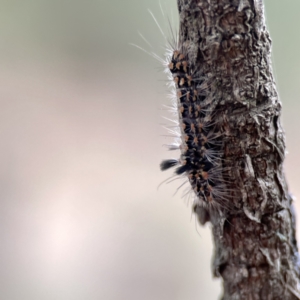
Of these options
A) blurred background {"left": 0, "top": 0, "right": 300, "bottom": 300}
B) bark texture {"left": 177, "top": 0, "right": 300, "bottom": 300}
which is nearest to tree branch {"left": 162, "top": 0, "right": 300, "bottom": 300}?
bark texture {"left": 177, "top": 0, "right": 300, "bottom": 300}

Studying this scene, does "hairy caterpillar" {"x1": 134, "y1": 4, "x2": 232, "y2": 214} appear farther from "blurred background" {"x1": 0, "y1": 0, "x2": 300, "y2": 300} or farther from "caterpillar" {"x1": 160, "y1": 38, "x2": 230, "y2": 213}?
"blurred background" {"x1": 0, "y1": 0, "x2": 300, "y2": 300}

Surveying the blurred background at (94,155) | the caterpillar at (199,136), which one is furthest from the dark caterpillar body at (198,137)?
the blurred background at (94,155)

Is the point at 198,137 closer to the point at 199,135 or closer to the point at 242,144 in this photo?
the point at 199,135

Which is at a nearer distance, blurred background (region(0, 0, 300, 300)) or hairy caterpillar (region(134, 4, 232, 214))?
hairy caterpillar (region(134, 4, 232, 214))

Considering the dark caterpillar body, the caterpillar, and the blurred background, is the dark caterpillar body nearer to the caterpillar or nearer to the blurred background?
the caterpillar

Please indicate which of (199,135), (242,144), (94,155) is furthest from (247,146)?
(94,155)

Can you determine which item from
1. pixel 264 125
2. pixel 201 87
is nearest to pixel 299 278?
pixel 264 125
